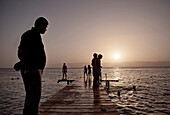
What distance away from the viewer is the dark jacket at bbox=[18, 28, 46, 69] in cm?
265

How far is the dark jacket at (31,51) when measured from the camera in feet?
8.70

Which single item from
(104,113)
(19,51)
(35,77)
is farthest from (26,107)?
(104,113)

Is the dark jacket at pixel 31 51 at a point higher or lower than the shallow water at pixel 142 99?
higher

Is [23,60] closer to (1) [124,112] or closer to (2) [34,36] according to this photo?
(2) [34,36]

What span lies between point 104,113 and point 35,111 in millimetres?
2229

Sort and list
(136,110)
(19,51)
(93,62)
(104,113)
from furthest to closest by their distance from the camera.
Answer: (136,110), (93,62), (104,113), (19,51)

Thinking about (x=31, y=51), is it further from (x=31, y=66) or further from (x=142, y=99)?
(x=142, y=99)

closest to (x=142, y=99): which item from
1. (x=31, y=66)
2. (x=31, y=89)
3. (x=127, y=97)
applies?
(x=127, y=97)

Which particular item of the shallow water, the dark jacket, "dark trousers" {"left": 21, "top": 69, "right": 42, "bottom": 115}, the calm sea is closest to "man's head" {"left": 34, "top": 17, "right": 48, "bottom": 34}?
the dark jacket

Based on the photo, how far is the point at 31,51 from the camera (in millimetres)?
2688

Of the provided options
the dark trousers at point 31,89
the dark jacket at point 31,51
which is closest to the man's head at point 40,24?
the dark jacket at point 31,51

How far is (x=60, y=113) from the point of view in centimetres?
443

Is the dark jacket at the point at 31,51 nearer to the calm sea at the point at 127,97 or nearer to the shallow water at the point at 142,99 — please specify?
the calm sea at the point at 127,97

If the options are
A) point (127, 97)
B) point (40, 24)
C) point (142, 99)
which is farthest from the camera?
point (127, 97)
